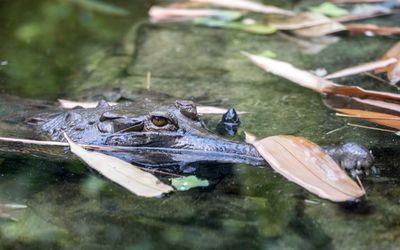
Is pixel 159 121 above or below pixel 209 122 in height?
above

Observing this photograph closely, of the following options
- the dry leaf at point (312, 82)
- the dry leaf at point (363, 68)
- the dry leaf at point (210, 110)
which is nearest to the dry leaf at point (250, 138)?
the dry leaf at point (210, 110)

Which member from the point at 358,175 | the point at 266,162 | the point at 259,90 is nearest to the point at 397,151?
the point at 358,175

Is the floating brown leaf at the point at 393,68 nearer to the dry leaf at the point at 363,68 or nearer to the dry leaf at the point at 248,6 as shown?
the dry leaf at the point at 363,68

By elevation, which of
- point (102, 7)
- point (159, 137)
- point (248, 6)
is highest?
point (159, 137)

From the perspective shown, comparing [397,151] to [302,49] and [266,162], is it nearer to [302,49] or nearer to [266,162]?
[266,162]

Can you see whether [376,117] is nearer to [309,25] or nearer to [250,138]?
[250,138]

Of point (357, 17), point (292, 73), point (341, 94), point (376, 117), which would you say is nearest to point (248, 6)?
point (357, 17)
